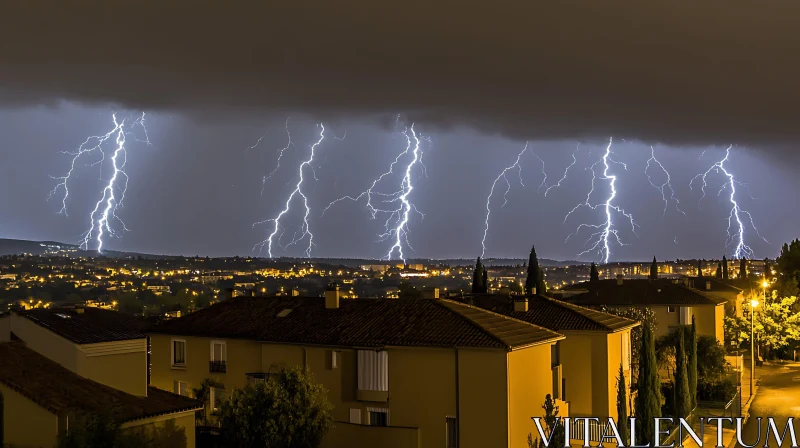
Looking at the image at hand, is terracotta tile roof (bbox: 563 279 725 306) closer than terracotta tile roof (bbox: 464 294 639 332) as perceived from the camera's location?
No

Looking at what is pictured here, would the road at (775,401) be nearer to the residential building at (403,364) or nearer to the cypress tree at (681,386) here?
the cypress tree at (681,386)

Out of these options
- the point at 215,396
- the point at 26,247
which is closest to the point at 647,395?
the point at 215,396

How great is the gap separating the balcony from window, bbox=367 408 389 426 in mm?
6593

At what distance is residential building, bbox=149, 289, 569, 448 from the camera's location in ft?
76.4

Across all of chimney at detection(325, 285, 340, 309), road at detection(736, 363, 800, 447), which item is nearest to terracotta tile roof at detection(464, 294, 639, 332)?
road at detection(736, 363, 800, 447)

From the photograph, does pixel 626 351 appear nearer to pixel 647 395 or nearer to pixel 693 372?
pixel 693 372

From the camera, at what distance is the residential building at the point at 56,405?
17016 mm

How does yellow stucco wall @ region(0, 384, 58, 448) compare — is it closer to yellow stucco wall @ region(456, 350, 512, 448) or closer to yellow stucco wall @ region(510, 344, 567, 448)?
yellow stucco wall @ region(456, 350, 512, 448)

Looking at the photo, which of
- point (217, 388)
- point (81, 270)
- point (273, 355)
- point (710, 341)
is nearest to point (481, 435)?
point (273, 355)

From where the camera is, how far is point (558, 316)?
31.2 metres

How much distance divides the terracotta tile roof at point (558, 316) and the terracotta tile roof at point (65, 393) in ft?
49.3

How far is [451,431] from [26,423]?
11294mm

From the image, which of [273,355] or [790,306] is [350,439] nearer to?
[273,355]

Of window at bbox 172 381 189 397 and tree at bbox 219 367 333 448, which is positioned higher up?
tree at bbox 219 367 333 448
